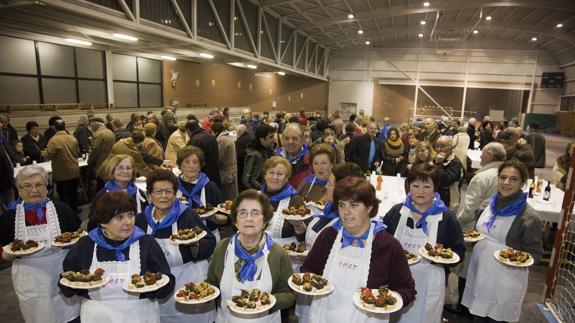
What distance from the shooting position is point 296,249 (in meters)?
2.95

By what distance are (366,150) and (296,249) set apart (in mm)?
4129

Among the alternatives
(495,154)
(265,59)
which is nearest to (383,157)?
(495,154)

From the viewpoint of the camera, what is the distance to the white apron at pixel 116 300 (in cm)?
231

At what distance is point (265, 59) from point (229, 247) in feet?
36.9

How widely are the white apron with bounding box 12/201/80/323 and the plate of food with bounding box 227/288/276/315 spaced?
185cm

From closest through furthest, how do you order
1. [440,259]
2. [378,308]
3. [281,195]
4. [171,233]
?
[378,308]
[440,259]
[171,233]
[281,195]

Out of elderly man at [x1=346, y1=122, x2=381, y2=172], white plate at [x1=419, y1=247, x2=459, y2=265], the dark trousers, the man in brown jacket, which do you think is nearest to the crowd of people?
white plate at [x1=419, y1=247, x2=459, y2=265]

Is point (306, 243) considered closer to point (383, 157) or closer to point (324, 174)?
point (324, 174)

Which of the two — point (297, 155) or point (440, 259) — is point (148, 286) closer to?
point (440, 259)

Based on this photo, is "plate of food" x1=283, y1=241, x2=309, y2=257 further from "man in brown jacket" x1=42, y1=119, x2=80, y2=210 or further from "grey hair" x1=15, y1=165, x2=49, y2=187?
"man in brown jacket" x1=42, y1=119, x2=80, y2=210

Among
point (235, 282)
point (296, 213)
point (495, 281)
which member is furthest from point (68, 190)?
point (495, 281)

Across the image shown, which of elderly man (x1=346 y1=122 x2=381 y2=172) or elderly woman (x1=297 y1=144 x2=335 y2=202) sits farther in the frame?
elderly man (x1=346 y1=122 x2=381 y2=172)

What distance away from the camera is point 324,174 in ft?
11.7

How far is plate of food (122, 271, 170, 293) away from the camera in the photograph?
220cm
